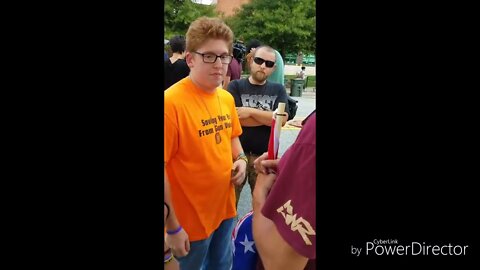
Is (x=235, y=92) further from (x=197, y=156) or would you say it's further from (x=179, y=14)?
(x=179, y=14)

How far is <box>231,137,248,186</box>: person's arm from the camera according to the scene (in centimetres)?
120

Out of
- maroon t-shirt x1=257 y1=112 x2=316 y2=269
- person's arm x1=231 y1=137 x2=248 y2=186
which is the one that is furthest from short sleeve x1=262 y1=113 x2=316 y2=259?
person's arm x1=231 y1=137 x2=248 y2=186

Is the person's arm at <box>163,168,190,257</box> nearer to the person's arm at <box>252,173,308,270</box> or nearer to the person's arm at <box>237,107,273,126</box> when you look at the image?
the person's arm at <box>252,173,308,270</box>

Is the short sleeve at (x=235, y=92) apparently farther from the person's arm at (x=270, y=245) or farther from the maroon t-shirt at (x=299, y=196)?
the maroon t-shirt at (x=299, y=196)

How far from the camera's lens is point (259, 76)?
1.84 m

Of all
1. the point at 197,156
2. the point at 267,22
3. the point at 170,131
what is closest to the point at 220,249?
the point at 197,156

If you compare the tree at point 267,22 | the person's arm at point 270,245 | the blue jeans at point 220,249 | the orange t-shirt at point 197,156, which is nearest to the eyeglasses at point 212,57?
the orange t-shirt at point 197,156
